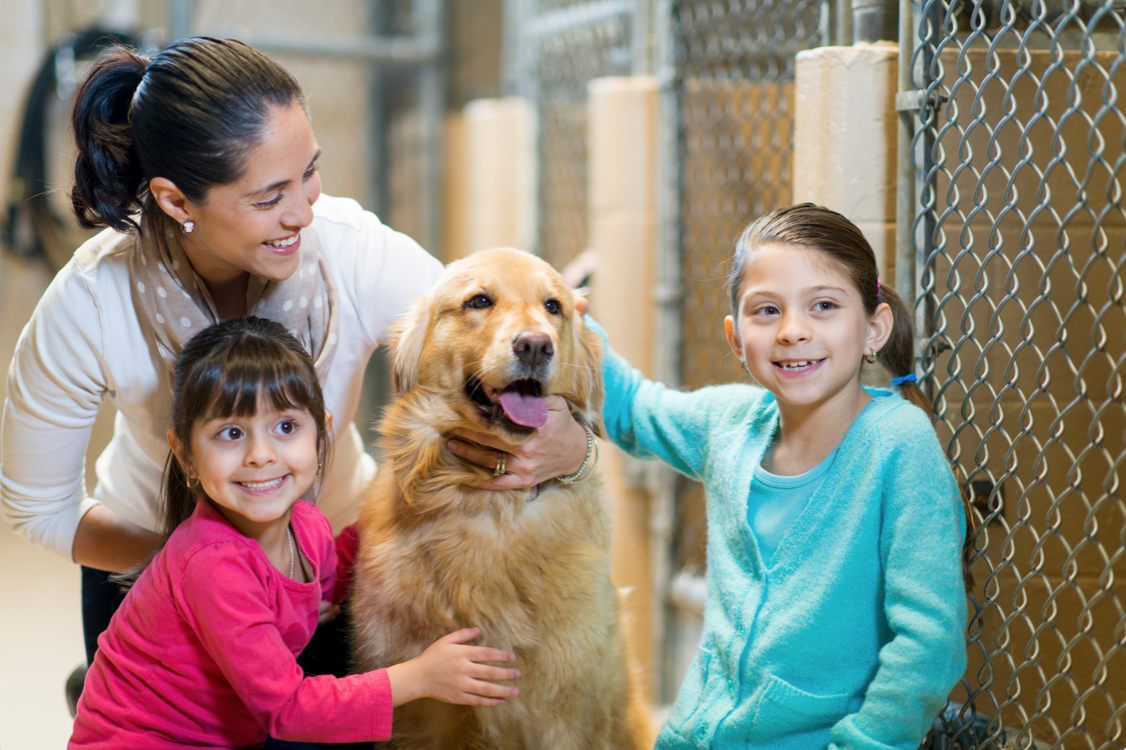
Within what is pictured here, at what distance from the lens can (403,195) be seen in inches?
234

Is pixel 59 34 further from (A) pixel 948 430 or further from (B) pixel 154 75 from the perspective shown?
(A) pixel 948 430

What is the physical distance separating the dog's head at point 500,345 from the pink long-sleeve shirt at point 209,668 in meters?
0.46

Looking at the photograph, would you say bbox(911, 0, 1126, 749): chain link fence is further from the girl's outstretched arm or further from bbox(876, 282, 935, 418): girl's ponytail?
the girl's outstretched arm

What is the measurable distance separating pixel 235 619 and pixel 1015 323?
1452mm

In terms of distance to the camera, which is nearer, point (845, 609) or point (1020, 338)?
point (845, 609)

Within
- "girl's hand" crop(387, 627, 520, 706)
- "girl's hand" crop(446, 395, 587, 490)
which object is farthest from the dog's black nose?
"girl's hand" crop(387, 627, 520, 706)

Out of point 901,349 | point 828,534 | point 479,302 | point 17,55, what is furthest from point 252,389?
point 17,55

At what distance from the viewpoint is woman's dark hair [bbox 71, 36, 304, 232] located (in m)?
1.54

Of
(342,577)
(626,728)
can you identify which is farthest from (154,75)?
(626,728)

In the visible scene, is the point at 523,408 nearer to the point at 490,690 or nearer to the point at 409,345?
the point at 409,345

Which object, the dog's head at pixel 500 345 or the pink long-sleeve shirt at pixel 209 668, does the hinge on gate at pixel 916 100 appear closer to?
the dog's head at pixel 500 345

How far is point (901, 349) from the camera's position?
158cm

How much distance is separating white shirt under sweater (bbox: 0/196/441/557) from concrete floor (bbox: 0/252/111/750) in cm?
149

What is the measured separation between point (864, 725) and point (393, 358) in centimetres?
105
